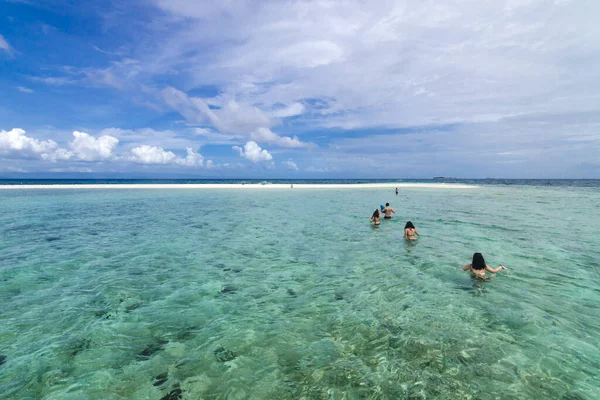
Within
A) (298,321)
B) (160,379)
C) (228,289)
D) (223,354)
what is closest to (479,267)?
(298,321)

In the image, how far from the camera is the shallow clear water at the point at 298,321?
6.44 meters

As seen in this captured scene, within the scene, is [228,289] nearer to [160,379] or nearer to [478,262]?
[160,379]

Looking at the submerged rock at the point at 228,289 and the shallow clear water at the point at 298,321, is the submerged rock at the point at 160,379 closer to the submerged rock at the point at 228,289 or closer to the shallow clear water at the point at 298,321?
the shallow clear water at the point at 298,321

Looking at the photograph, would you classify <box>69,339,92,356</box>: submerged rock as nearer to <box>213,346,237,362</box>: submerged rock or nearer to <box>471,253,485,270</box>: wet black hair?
<box>213,346,237,362</box>: submerged rock

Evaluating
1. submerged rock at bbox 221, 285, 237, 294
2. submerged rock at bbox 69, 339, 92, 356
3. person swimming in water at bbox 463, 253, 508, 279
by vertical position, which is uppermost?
person swimming in water at bbox 463, 253, 508, 279

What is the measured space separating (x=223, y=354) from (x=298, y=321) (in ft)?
8.30

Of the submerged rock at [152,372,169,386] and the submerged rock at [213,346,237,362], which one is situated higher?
the submerged rock at [152,372,169,386]

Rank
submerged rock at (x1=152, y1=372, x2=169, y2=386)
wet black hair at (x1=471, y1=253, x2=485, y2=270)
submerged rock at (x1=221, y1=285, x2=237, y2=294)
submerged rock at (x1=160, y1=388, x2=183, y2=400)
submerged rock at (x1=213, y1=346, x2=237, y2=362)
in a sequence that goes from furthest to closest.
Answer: wet black hair at (x1=471, y1=253, x2=485, y2=270) < submerged rock at (x1=221, y1=285, x2=237, y2=294) < submerged rock at (x1=213, y1=346, x2=237, y2=362) < submerged rock at (x1=152, y1=372, x2=169, y2=386) < submerged rock at (x1=160, y1=388, x2=183, y2=400)

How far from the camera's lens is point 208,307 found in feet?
33.4

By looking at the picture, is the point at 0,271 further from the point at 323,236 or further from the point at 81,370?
the point at 323,236

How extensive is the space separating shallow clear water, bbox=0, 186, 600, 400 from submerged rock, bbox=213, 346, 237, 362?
45 mm

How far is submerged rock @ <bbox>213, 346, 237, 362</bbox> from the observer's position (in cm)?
733

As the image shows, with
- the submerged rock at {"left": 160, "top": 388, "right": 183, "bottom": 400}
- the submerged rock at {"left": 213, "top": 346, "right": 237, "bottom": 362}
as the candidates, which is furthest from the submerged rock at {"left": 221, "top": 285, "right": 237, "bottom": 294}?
the submerged rock at {"left": 160, "top": 388, "right": 183, "bottom": 400}

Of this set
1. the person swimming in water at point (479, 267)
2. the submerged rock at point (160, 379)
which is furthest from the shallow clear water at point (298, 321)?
the person swimming in water at point (479, 267)
